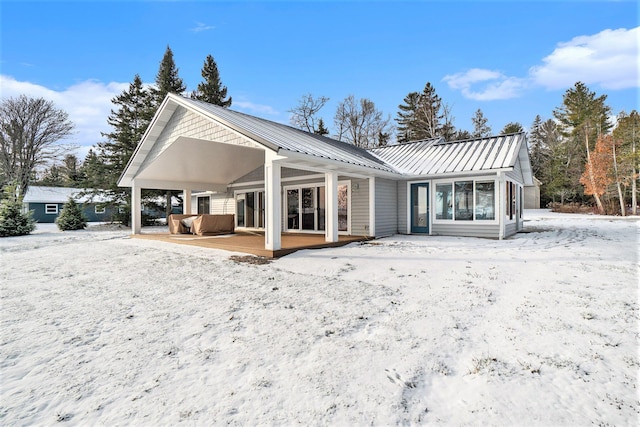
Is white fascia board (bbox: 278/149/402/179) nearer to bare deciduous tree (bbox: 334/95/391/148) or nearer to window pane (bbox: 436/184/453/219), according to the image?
window pane (bbox: 436/184/453/219)

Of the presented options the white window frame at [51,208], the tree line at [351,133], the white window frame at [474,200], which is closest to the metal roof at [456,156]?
the white window frame at [474,200]

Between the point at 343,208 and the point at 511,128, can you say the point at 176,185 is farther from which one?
the point at 511,128

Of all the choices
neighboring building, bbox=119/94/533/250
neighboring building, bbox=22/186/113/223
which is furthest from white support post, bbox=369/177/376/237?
neighboring building, bbox=22/186/113/223

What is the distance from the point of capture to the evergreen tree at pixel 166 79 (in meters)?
21.3

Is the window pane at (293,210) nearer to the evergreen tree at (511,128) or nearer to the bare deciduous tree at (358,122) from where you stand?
the bare deciduous tree at (358,122)

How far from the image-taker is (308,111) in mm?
→ 27281

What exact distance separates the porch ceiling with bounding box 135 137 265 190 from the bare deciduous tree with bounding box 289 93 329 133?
1529cm

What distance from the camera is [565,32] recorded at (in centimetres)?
1052

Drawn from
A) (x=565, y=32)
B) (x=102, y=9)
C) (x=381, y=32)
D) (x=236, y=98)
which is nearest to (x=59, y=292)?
(x=102, y=9)

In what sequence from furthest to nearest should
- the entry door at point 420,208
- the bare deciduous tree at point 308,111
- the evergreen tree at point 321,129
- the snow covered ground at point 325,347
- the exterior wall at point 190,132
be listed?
the bare deciduous tree at point 308,111, the evergreen tree at point 321,129, the entry door at point 420,208, the exterior wall at point 190,132, the snow covered ground at point 325,347

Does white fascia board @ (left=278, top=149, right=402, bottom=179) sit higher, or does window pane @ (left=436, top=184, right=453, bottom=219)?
white fascia board @ (left=278, top=149, right=402, bottom=179)

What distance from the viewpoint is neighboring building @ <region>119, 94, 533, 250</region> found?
8.80 m

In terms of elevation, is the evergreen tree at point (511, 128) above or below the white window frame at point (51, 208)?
above

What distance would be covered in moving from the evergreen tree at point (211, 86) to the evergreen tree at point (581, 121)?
88.0 ft
